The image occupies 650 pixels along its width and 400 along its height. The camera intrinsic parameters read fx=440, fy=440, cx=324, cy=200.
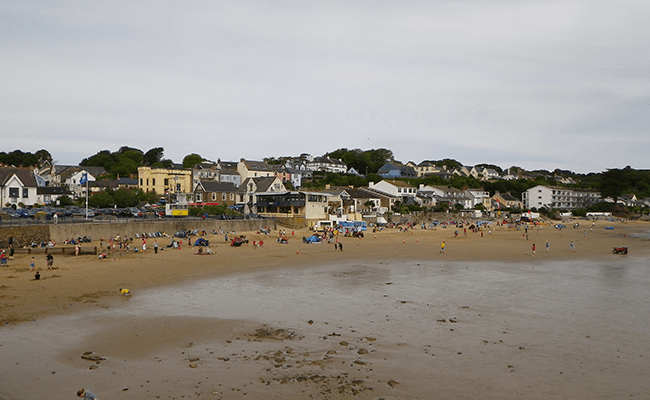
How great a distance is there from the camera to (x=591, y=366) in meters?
12.2

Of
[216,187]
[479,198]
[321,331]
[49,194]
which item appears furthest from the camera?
[479,198]

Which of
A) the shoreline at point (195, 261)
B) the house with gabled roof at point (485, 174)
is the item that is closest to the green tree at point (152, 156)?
the shoreline at point (195, 261)

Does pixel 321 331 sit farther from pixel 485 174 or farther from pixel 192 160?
pixel 485 174

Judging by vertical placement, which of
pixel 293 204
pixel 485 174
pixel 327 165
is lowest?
pixel 293 204

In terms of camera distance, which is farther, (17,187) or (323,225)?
(17,187)

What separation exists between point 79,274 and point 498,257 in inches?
1178

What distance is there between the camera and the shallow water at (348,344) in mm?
10734

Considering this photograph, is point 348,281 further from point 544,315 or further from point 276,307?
point 544,315

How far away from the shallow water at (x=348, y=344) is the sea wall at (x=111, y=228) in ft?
67.0

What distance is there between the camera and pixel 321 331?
591 inches

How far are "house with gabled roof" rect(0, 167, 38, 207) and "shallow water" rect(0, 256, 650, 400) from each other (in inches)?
2008

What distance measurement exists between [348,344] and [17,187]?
63.2 metres

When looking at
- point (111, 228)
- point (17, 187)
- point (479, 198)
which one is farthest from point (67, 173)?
point (479, 198)

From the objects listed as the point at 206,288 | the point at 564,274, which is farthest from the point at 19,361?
the point at 564,274
